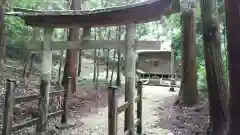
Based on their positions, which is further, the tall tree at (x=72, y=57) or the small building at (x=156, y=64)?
the small building at (x=156, y=64)

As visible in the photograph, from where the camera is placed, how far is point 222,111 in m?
6.53

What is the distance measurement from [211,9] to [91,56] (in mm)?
21221

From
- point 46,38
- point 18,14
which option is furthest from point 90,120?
point 18,14

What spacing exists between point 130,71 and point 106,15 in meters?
1.46

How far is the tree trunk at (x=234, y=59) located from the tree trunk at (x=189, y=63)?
7.29m

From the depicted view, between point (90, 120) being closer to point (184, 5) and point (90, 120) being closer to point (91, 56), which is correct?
point (184, 5)

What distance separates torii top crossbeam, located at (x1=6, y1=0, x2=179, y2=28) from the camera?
5.18m

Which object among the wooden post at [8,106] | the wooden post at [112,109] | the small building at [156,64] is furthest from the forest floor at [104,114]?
the small building at [156,64]

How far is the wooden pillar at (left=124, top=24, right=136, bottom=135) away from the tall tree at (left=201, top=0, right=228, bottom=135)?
213 centimetres

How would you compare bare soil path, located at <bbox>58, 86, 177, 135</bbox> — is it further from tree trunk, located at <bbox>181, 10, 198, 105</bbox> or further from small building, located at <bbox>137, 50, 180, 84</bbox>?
small building, located at <bbox>137, 50, 180, 84</bbox>

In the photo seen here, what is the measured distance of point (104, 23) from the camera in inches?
236

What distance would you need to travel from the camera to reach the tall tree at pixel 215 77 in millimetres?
6520

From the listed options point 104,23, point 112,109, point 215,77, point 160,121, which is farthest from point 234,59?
point 160,121

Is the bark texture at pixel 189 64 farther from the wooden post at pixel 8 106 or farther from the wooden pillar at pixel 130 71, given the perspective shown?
the wooden post at pixel 8 106
